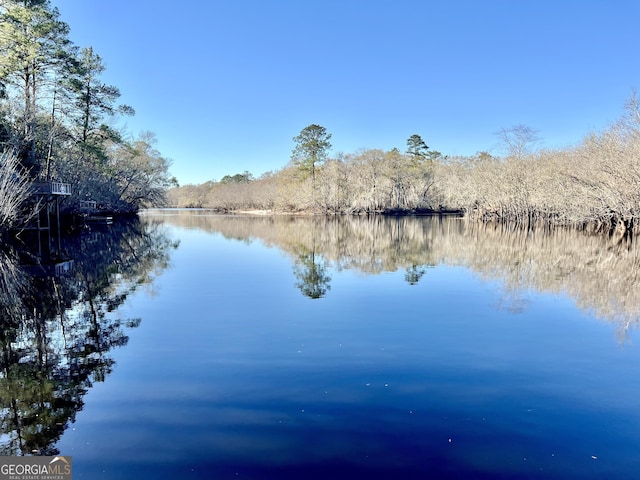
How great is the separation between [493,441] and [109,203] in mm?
49673

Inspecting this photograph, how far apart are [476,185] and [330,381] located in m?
46.7

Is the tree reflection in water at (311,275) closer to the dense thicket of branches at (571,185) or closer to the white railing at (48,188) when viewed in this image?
the white railing at (48,188)

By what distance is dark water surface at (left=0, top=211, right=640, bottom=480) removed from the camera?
3.58 m

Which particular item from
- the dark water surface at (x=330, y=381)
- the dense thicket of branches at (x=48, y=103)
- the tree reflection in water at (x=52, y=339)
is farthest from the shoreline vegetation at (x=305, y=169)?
the dark water surface at (x=330, y=381)

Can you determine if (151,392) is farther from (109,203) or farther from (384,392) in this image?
(109,203)

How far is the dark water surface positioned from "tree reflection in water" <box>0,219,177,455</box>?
32 mm

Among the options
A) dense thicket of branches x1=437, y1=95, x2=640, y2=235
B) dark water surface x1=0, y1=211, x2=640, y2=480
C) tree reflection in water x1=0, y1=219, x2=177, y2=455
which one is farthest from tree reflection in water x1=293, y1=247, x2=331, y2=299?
dense thicket of branches x1=437, y1=95, x2=640, y2=235

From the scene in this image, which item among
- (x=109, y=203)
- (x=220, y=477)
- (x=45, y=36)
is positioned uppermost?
(x=45, y=36)

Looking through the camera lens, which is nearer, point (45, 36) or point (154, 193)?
point (45, 36)

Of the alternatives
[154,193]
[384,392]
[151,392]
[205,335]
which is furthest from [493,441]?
[154,193]

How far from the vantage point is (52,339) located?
6590 millimetres

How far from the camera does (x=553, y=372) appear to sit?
5.45 m

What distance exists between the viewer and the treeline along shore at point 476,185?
87.6ft

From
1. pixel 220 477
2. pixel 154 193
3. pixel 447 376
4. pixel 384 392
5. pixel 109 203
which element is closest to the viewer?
pixel 220 477
